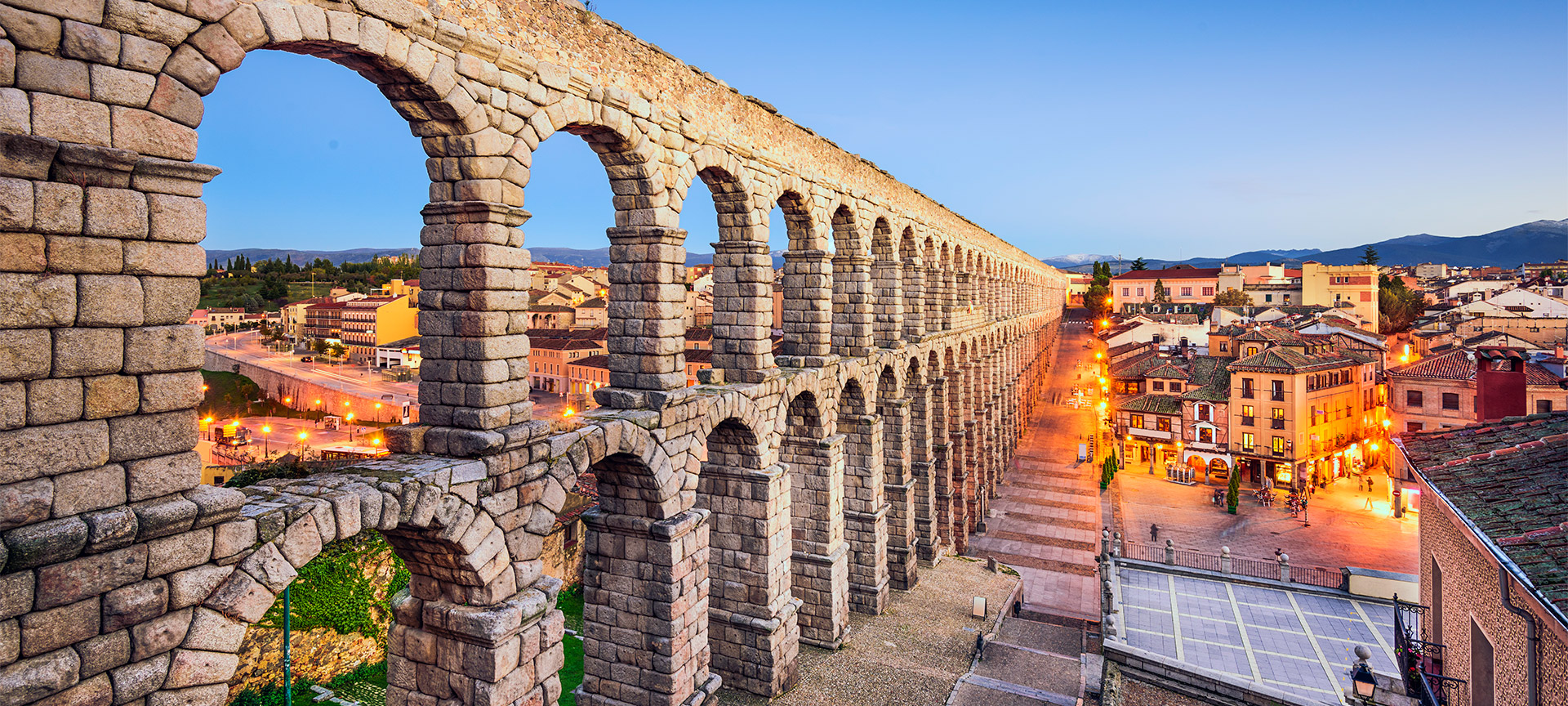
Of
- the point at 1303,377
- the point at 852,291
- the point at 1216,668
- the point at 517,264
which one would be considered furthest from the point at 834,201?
the point at 1303,377

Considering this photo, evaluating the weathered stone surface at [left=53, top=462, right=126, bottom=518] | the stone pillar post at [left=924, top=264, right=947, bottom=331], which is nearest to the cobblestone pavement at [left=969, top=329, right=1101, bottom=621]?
the stone pillar post at [left=924, top=264, right=947, bottom=331]

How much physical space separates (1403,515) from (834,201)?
3792cm

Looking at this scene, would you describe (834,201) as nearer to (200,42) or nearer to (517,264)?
(517,264)

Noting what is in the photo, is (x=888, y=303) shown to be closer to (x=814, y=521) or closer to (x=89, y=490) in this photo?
(x=814, y=521)

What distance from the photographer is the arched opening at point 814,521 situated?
20.1 metres

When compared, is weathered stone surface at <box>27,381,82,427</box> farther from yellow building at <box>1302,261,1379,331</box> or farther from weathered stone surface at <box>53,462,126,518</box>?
yellow building at <box>1302,261,1379,331</box>

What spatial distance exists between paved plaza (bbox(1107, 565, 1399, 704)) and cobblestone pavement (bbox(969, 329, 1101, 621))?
13.8 feet

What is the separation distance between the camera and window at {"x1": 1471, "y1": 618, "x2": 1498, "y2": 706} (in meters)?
11.7

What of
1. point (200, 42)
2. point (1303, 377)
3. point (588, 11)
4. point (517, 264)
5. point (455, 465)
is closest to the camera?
point (200, 42)

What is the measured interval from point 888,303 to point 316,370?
59986 millimetres

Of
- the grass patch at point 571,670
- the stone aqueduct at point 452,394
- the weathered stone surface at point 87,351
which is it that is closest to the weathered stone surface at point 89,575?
the stone aqueduct at point 452,394

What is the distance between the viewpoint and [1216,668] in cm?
1928

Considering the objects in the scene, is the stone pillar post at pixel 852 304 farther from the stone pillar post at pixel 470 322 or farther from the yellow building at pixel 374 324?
the yellow building at pixel 374 324

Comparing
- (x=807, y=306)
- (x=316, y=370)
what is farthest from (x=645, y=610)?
(x=316, y=370)
